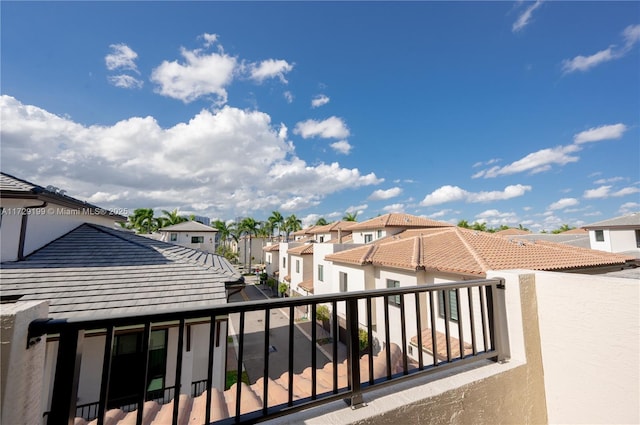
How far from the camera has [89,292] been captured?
18.1 ft

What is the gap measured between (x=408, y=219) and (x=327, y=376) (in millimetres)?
23281

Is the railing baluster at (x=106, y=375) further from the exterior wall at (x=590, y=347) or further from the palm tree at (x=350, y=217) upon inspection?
the palm tree at (x=350, y=217)

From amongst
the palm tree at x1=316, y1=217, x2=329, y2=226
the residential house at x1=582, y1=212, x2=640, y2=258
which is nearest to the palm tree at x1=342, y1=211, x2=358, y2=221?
the palm tree at x1=316, y1=217, x2=329, y2=226

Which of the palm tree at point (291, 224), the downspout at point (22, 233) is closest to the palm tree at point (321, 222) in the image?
the palm tree at point (291, 224)

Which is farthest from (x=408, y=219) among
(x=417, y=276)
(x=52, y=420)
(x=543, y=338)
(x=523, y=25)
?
(x=52, y=420)

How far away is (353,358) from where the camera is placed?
6.56 feet

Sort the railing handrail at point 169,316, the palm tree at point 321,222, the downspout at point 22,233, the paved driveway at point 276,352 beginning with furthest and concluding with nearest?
the palm tree at point 321,222
the paved driveway at point 276,352
the downspout at point 22,233
the railing handrail at point 169,316

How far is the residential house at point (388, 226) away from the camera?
2334cm

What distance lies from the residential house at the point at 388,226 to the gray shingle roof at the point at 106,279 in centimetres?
1796

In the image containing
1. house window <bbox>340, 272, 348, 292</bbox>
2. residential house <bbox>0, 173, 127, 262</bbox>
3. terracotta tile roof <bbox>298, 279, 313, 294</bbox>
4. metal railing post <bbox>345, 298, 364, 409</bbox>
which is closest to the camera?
metal railing post <bbox>345, 298, 364, 409</bbox>

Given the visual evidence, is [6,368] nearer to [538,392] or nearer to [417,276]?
[538,392]

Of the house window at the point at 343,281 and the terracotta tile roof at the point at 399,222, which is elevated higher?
the terracotta tile roof at the point at 399,222

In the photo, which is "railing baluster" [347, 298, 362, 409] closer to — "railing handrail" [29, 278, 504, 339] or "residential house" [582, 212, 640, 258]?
"railing handrail" [29, 278, 504, 339]

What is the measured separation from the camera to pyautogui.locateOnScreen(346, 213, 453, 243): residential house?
919 inches
